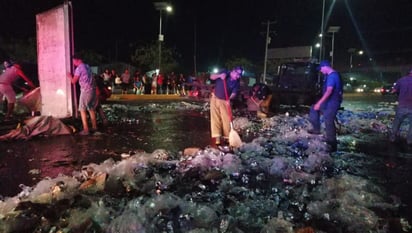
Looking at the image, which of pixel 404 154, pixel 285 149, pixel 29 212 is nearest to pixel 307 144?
pixel 285 149

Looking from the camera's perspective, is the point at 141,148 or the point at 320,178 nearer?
the point at 320,178

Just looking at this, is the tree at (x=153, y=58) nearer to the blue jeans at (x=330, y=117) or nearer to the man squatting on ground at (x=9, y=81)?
the man squatting on ground at (x=9, y=81)

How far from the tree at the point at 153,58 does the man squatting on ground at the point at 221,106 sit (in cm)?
2826

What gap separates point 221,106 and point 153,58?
101 ft

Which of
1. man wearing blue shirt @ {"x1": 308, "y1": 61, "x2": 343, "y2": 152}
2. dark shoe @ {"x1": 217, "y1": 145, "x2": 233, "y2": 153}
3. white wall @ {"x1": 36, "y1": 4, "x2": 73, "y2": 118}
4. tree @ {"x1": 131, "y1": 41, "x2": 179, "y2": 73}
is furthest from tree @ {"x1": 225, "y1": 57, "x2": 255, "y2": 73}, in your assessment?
dark shoe @ {"x1": 217, "y1": 145, "x2": 233, "y2": 153}

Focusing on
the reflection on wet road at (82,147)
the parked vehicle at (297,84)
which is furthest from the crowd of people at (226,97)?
the parked vehicle at (297,84)

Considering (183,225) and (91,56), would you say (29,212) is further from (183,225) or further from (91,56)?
(91,56)

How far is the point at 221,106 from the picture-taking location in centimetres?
874

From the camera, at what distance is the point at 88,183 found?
562 centimetres

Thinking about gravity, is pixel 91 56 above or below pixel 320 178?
above

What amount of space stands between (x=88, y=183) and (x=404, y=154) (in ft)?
20.6

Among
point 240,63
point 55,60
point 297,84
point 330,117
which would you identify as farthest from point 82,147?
point 240,63

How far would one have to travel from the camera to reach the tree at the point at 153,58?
37.8 metres

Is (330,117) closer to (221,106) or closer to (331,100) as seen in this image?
(331,100)
